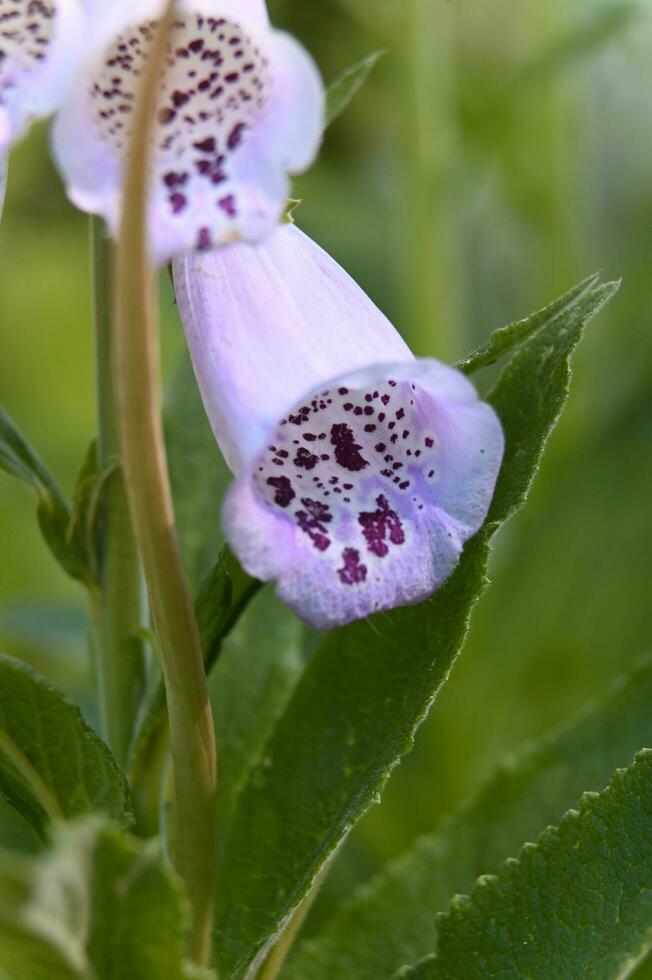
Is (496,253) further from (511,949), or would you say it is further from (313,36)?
(511,949)

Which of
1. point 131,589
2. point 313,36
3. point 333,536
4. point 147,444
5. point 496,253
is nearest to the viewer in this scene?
point 147,444

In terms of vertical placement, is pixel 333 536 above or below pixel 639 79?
above

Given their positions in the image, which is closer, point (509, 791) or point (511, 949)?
point (511, 949)

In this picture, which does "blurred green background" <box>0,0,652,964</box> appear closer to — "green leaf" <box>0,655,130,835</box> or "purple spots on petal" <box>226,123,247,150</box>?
"green leaf" <box>0,655,130,835</box>

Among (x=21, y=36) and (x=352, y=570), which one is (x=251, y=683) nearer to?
(x=352, y=570)

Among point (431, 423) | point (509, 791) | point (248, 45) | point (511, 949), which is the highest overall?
point (248, 45)

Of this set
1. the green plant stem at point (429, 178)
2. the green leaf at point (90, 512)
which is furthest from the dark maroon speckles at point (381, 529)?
the green plant stem at point (429, 178)

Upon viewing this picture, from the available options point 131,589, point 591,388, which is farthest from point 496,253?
point 131,589

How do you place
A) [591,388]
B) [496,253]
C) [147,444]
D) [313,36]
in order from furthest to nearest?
[496,253]
[313,36]
[591,388]
[147,444]
